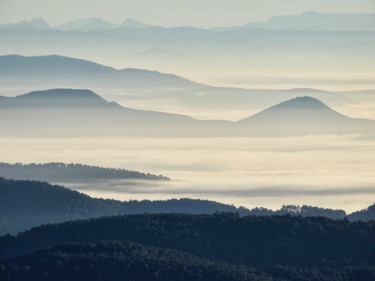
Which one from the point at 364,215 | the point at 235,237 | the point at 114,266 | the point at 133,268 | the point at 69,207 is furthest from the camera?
the point at 69,207

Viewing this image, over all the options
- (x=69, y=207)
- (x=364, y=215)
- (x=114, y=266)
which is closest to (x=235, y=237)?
(x=114, y=266)

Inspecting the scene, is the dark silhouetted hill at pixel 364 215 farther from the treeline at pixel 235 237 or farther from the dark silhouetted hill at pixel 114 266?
the dark silhouetted hill at pixel 114 266

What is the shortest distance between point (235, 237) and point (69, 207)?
4613cm

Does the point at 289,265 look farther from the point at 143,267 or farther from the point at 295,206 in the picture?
the point at 295,206

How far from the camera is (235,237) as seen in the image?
427 feet

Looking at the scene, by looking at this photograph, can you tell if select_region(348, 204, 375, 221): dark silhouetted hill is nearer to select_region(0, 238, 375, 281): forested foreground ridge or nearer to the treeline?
the treeline

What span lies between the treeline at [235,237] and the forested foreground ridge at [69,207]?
27.8m

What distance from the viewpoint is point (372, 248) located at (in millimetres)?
129375

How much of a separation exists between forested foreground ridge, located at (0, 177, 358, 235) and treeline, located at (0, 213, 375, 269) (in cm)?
2776

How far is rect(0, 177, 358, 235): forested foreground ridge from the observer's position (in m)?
167

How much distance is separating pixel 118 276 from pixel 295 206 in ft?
241

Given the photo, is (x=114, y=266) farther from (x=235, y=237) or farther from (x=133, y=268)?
(x=235, y=237)

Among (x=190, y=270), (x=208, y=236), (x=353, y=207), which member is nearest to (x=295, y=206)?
(x=353, y=207)

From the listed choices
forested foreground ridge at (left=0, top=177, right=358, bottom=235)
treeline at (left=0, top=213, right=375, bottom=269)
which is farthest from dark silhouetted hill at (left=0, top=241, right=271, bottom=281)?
forested foreground ridge at (left=0, top=177, right=358, bottom=235)
